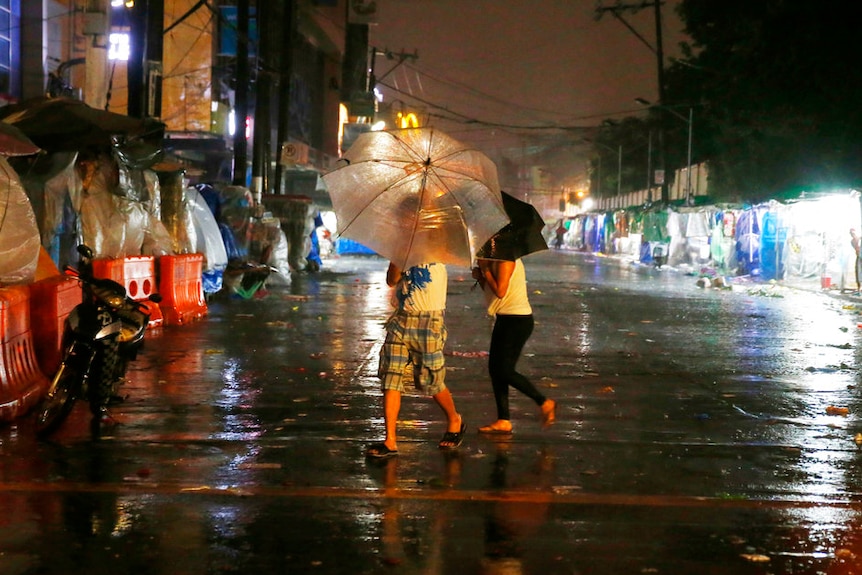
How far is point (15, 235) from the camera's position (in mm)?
8156

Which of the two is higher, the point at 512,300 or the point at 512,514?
the point at 512,300

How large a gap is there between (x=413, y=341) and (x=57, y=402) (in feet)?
8.77

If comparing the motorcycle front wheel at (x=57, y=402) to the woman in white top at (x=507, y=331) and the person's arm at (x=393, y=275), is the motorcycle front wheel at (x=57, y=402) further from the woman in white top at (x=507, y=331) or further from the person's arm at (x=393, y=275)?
the woman in white top at (x=507, y=331)

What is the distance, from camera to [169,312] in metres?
14.7

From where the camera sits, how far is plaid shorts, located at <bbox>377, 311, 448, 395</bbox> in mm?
6562

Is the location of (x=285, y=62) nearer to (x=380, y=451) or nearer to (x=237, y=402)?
(x=237, y=402)

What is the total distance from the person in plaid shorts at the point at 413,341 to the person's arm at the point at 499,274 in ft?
1.86

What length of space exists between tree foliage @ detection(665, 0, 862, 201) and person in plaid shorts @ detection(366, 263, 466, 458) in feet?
79.8

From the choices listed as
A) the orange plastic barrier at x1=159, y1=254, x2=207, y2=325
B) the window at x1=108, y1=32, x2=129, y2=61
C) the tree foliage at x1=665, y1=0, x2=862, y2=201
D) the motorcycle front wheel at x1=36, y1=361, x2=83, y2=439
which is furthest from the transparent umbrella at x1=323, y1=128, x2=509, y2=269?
the tree foliage at x1=665, y1=0, x2=862, y2=201

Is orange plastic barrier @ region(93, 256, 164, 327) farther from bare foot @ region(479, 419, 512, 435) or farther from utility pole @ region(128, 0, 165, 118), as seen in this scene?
bare foot @ region(479, 419, 512, 435)

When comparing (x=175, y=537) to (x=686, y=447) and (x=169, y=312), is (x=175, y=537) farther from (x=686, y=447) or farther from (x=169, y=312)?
(x=169, y=312)

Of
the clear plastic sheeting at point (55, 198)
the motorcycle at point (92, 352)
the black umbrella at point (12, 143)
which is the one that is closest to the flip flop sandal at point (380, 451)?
the motorcycle at point (92, 352)

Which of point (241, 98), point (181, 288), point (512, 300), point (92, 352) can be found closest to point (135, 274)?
point (181, 288)

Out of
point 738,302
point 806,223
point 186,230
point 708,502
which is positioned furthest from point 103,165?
point 806,223
